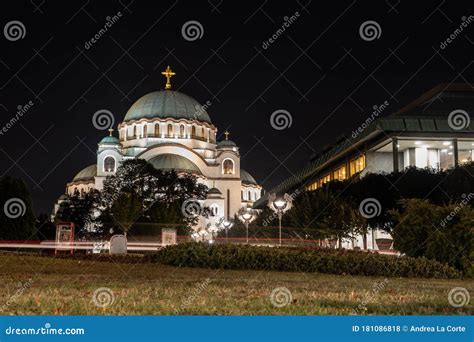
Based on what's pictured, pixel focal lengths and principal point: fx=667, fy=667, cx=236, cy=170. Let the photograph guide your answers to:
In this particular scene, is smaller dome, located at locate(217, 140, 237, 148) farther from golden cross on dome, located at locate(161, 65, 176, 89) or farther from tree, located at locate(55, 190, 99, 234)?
tree, located at locate(55, 190, 99, 234)

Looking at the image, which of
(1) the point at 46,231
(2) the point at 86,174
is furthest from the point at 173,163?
(1) the point at 46,231

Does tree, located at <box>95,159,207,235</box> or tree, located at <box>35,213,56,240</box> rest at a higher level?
tree, located at <box>95,159,207,235</box>

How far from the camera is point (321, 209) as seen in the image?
35.1 meters

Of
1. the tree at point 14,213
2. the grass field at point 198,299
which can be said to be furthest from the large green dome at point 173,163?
the grass field at point 198,299

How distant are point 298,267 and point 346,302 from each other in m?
10.5

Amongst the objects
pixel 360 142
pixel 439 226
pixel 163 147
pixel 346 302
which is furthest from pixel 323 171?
pixel 346 302

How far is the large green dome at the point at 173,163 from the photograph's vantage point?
80.3 metres

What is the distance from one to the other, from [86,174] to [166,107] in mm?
15048

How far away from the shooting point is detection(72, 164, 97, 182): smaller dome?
90.5 metres

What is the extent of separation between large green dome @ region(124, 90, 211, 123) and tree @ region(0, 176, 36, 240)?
43.6m

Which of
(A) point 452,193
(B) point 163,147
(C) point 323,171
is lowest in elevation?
(A) point 452,193

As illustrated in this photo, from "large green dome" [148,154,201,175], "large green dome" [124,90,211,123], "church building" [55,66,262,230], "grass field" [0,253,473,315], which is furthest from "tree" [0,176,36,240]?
"large green dome" [124,90,211,123]

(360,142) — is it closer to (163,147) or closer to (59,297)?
(163,147)

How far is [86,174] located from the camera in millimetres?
91812
